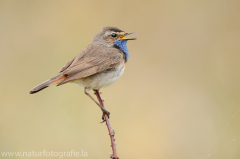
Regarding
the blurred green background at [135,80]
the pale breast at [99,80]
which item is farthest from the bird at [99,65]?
the blurred green background at [135,80]

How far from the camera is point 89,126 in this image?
695cm

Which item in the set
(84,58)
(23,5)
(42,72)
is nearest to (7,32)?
(23,5)

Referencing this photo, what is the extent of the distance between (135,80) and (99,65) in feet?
9.85

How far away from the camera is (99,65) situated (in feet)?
18.1

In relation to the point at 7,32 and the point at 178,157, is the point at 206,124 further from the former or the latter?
the point at 7,32

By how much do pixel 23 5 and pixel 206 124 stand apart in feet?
18.9

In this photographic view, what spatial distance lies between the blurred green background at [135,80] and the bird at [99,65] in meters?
1.66

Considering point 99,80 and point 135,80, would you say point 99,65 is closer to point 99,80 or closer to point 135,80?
point 99,80

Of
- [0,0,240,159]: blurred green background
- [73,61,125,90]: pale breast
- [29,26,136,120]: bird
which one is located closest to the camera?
[29,26,136,120]: bird

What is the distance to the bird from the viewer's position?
521cm

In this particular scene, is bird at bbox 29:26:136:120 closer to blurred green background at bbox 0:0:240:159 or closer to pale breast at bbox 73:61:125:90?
pale breast at bbox 73:61:125:90

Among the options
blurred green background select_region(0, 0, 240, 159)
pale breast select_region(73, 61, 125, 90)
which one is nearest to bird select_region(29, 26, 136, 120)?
pale breast select_region(73, 61, 125, 90)

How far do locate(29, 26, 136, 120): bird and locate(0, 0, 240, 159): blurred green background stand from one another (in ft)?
5.44

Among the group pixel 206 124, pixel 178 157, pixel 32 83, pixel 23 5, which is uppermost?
pixel 23 5
